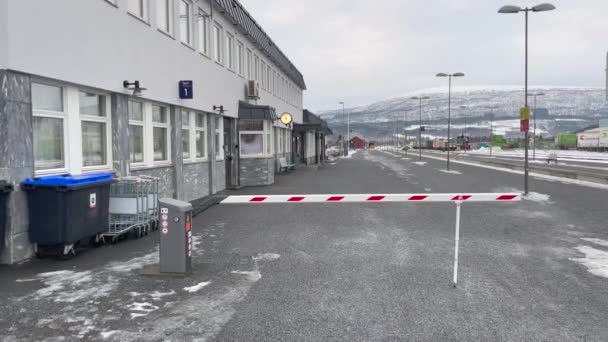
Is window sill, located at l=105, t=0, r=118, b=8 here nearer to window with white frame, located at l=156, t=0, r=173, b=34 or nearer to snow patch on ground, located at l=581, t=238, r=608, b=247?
window with white frame, located at l=156, t=0, r=173, b=34

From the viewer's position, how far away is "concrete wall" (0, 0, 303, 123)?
281 inches

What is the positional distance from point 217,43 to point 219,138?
3.40 meters

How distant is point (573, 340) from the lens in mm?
4477

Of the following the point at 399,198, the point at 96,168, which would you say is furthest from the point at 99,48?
the point at 399,198

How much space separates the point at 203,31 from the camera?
647 inches

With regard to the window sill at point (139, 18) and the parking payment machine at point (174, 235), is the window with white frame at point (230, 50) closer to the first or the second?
the window sill at point (139, 18)

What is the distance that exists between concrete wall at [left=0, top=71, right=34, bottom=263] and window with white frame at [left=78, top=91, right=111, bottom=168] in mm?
1675

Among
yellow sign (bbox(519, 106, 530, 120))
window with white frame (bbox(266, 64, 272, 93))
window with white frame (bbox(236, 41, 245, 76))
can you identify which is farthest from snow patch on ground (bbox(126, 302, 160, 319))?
window with white frame (bbox(266, 64, 272, 93))

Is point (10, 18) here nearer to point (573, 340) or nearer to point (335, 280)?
point (335, 280)

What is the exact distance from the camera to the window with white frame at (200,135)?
52.5 feet

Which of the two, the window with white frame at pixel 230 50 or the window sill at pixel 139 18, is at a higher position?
the window with white frame at pixel 230 50

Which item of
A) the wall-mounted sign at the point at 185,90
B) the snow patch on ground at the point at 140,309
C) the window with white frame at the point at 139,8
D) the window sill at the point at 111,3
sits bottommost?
the snow patch on ground at the point at 140,309

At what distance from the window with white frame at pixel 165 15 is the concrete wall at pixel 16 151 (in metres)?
5.93

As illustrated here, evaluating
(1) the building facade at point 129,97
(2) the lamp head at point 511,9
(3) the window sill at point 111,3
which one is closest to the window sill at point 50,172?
(1) the building facade at point 129,97
